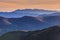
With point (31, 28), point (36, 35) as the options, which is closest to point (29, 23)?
point (31, 28)

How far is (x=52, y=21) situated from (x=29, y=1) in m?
0.85

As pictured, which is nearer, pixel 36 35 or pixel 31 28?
pixel 36 35

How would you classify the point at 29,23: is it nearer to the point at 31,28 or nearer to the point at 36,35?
the point at 31,28

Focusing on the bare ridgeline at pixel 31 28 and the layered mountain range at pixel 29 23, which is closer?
the bare ridgeline at pixel 31 28

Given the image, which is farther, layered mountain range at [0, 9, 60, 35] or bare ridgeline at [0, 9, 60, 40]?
layered mountain range at [0, 9, 60, 35]

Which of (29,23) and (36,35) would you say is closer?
(36,35)

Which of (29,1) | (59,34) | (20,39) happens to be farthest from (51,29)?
(29,1)

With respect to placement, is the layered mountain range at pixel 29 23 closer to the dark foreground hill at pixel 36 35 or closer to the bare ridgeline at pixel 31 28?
the bare ridgeline at pixel 31 28

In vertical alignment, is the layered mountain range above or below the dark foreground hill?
below

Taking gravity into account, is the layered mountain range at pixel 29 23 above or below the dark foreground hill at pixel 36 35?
below

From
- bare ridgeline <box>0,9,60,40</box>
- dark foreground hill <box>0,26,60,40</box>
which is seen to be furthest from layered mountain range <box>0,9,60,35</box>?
dark foreground hill <box>0,26,60,40</box>

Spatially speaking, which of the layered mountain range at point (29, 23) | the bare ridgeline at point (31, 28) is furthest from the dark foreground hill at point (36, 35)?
the layered mountain range at point (29, 23)

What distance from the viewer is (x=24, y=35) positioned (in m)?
0.74

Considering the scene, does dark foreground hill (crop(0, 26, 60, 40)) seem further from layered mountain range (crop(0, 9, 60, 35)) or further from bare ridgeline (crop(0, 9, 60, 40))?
layered mountain range (crop(0, 9, 60, 35))
